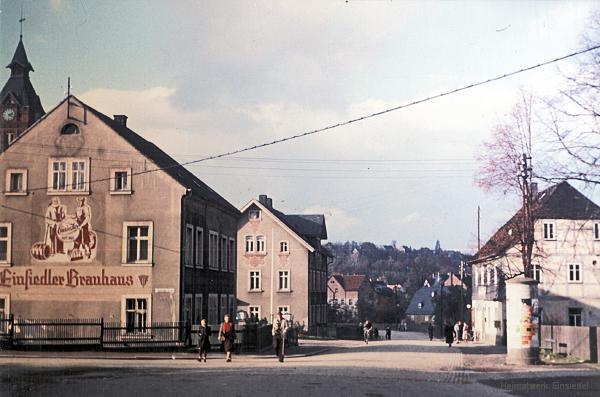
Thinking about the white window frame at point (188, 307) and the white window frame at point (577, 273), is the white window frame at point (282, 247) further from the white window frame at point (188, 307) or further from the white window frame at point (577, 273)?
the white window frame at point (188, 307)

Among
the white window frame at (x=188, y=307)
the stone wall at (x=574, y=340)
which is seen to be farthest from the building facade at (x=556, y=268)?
the white window frame at (x=188, y=307)

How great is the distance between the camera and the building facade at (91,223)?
27594 millimetres

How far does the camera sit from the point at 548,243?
49.0 metres

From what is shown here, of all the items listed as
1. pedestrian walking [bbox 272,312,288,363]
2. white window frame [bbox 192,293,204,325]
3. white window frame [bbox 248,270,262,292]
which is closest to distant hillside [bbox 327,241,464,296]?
white window frame [bbox 248,270,262,292]

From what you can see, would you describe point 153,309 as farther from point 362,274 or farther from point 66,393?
point 362,274

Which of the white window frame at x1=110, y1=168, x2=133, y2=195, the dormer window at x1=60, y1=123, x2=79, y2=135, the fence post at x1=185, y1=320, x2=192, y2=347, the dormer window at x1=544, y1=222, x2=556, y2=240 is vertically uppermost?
the dormer window at x1=60, y1=123, x2=79, y2=135

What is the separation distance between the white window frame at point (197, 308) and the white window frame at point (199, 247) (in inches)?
54.3

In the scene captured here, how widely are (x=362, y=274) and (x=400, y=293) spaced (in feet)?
44.8

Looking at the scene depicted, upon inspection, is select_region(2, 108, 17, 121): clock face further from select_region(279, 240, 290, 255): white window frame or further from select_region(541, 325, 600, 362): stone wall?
select_region(279, 240, 290, 255): white window frame

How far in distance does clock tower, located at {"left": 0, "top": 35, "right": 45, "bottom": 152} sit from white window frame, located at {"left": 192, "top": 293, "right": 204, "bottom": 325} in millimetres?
10737

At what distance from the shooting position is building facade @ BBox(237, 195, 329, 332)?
55841 millimetres

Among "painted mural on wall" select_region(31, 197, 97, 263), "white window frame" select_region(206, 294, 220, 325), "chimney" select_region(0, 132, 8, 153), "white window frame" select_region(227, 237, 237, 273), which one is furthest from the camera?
"white window frame" select_region(227, 237, 237, 273)

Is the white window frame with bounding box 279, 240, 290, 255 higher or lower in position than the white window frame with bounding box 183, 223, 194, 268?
higher

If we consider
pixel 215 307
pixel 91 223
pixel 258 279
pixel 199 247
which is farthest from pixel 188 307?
pixel 258 279
